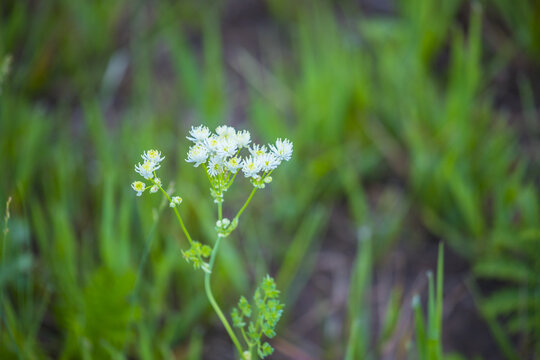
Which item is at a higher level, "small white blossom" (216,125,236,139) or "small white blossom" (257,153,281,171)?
"small white blossom" (216,125,236,139)

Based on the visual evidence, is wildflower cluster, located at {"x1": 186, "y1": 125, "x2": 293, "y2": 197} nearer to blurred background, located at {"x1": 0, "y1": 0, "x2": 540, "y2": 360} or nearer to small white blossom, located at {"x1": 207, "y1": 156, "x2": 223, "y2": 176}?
small white blossom, located at {"x1": 207, "y1": 156, "x2": 223, "y2": 176}

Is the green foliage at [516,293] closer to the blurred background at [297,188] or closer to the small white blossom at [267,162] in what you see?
the blurred background at [297,188]

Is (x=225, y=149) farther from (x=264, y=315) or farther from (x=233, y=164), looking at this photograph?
(x=264, y=315)

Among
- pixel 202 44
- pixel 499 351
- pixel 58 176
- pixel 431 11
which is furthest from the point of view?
pixel 202 44

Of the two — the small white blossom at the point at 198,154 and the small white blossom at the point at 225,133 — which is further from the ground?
the small white blossom at the point at 225,133

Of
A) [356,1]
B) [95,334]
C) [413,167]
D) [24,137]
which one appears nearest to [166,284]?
[95,334]

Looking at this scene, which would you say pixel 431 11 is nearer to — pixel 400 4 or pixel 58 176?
pixel 400 4

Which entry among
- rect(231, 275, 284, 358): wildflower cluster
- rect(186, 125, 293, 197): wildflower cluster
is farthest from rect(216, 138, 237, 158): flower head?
rect(231, 275, 284, 358): wildflower cluster

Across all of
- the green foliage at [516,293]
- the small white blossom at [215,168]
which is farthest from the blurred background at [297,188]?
the small white blossom at [215,168]
